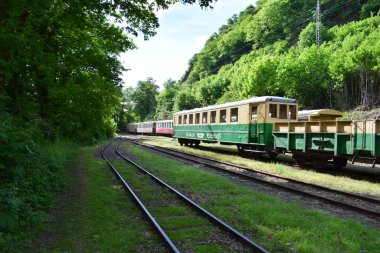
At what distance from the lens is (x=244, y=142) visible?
55.6ft

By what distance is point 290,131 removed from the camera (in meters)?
14.1

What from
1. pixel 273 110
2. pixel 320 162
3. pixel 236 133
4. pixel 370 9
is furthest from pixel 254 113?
pixel 370 9

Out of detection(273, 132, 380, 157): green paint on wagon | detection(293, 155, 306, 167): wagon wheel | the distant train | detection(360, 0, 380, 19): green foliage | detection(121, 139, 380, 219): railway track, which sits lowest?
detection(121, 139, 380, 219): railway track

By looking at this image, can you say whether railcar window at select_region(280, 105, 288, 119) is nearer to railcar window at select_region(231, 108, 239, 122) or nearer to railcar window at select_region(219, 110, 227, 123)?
railcar window at select_region(231, 108, 239, 122)

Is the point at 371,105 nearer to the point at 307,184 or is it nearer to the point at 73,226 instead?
the point at 307,184

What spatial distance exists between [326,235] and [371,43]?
35780mm

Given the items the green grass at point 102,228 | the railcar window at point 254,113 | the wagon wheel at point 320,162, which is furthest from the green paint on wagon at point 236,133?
the green grass at point 102,228

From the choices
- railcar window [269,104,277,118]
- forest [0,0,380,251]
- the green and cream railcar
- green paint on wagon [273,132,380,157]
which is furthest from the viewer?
railcar window [269,104,277,118]

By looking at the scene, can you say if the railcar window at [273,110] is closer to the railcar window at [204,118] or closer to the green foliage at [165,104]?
the railcar window at [204,118]

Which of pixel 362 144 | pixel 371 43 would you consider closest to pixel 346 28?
pixel 371 43

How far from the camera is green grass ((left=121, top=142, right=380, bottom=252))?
17.0ft

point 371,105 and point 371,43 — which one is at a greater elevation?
point 371,43

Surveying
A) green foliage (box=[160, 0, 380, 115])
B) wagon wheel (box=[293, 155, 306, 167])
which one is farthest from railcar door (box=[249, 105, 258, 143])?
green foliage (box=[160, 0, 380, 115])

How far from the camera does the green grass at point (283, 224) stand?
518 centimetres
